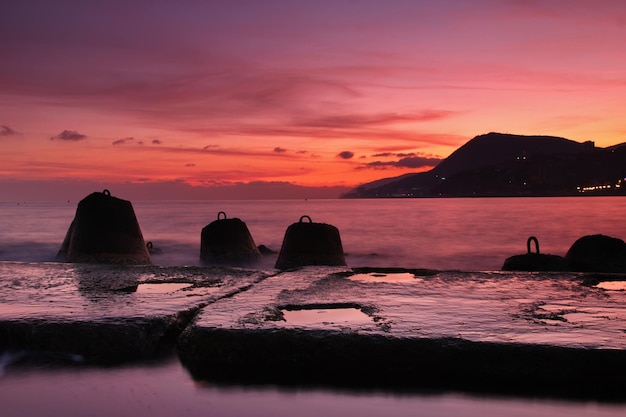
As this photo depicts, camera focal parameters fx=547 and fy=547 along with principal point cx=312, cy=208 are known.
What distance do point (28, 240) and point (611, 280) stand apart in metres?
25.9

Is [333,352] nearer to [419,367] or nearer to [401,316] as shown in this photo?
[419,367]

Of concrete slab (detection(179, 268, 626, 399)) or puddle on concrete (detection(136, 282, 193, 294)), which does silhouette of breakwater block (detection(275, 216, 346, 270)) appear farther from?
concrete slab (detection(179, 268, 626, 399))

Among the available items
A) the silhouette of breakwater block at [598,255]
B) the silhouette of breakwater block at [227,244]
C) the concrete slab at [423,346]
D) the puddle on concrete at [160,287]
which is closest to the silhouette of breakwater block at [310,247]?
the silhouette of breakwater block at [227,244]

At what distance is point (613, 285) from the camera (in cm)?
389

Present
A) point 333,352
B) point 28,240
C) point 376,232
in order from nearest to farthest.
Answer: point 333,352
point 28,240
point 376,232

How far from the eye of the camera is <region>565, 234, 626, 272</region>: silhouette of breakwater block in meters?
7.71

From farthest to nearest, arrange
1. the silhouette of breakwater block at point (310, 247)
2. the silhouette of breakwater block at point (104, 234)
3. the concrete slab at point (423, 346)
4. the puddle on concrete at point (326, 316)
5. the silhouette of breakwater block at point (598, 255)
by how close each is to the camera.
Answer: the silhouette of breakwater block at point (310, 247) < the silhouette of breakwater block at point (104, 234) < the silhouette of breakwater block at point (598, 255) < the puddle on concrete at point (326, 316) < the concrete slab at point (423, 346)

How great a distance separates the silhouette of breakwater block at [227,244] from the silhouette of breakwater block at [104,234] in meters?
3.44

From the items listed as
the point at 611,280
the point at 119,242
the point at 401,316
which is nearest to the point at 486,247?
the point at 119,242

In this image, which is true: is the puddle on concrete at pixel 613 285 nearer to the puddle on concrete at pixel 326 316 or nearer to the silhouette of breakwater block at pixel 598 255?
the puddle on concrete at pixel 326 316

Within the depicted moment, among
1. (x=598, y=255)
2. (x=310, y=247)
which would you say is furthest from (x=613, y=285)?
(x=310, y=247)

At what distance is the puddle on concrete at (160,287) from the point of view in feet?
12.3

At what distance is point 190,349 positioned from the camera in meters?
2.56

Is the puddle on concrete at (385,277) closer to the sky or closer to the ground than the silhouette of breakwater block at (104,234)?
closer to the ground
